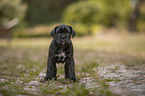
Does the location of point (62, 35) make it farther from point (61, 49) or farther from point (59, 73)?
point (59, 73)

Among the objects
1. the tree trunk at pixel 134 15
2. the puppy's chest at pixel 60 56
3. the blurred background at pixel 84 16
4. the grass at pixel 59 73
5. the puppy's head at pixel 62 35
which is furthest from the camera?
the tree trunk at pixel 134 15

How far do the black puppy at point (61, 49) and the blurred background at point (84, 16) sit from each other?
24801 mm

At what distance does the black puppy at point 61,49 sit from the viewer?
12.5 feet

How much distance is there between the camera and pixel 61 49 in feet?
13.2

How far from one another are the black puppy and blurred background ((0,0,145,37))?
81.4 feet

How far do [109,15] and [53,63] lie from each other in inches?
1387

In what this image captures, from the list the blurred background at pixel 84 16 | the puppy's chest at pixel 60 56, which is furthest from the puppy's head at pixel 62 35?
the blurred background at pixel 84 16

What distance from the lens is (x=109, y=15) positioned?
37.6 metres

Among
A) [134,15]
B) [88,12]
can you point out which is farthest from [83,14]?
[134,15]

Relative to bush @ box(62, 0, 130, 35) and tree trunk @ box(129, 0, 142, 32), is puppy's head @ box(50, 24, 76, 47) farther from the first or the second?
tree trunk @ box(129, 0, 142, 32)

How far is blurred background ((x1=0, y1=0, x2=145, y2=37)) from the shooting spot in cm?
3084

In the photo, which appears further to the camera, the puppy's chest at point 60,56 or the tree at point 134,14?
the tree at point 134,14

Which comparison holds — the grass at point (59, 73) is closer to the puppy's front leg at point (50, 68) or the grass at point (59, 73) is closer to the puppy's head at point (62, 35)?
the puppy's front leg at point (50, 68)

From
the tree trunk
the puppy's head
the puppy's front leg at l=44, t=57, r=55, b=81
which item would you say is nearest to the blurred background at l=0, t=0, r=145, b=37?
the tree trunk
